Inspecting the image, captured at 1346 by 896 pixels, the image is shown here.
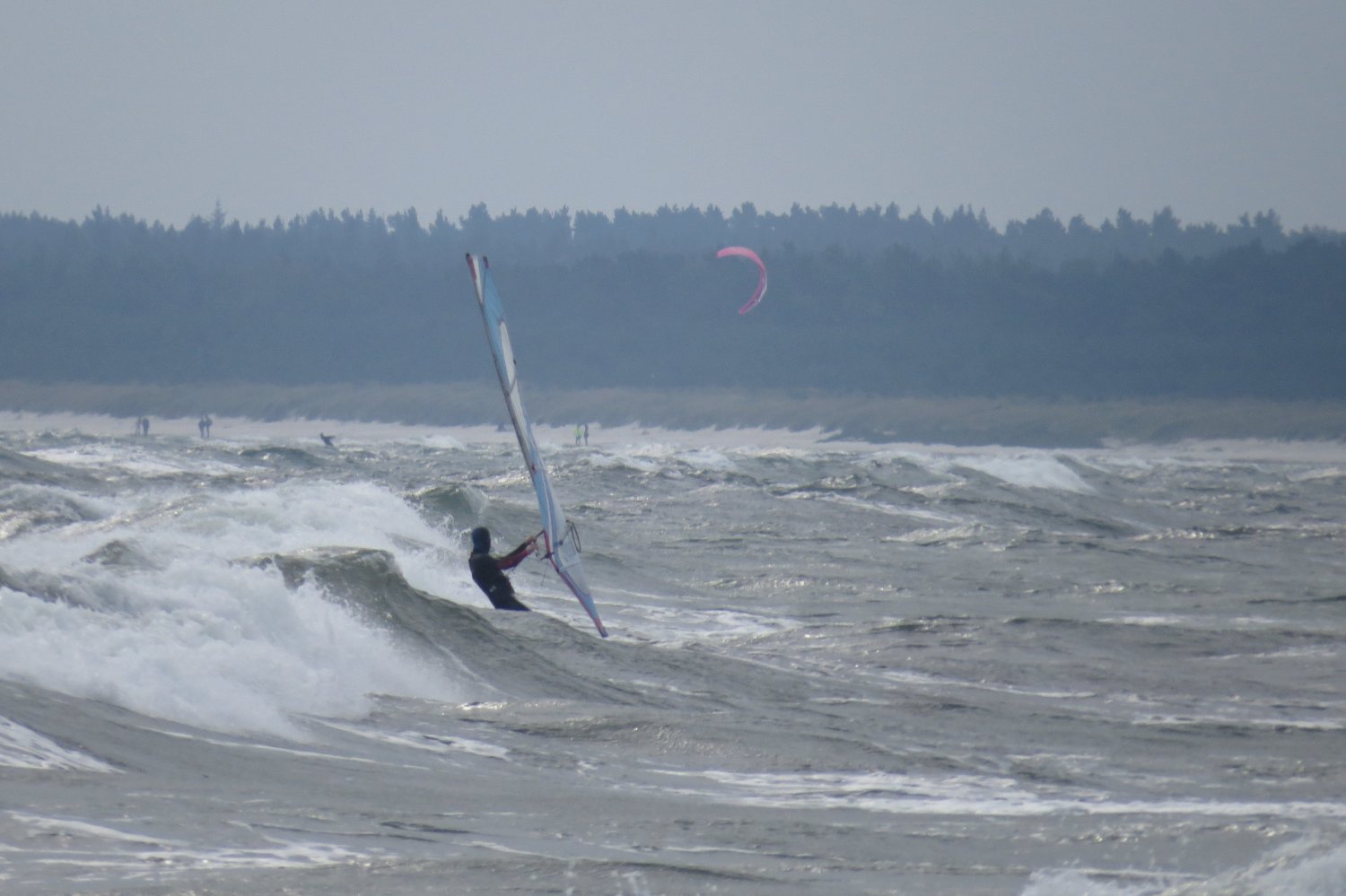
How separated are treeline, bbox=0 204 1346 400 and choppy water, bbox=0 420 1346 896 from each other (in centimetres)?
6661

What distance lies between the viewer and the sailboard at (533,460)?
12008 millimetres

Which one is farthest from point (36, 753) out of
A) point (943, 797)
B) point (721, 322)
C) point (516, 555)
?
point (721, 322)

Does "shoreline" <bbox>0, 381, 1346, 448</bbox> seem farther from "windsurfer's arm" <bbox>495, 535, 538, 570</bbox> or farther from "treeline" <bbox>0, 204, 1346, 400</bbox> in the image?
"windsurfer's arm" <bbox>495, 535, 538, 570</bbox>

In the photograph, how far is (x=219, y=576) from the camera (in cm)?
978

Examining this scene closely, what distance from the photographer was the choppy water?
5.49 metres

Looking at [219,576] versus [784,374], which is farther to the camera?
[784,374]

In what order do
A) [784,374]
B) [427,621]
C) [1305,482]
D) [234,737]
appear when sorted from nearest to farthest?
[234,737]
[427,621]
[1305,482]
[784,374]

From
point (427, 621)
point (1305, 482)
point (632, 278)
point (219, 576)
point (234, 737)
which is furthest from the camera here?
point (632, 278)

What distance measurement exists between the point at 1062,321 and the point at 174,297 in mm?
55938

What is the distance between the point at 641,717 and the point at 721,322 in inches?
3427

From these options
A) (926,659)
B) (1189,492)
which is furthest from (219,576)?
(1189,492)

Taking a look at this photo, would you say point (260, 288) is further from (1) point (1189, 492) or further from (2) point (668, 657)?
(2) point (668, 657)

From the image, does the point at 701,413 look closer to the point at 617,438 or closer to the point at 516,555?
the point at 617,438

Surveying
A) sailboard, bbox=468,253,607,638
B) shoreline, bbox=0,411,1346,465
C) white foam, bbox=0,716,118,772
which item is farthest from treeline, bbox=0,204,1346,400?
white foam, bbox=0,716,118,772
